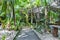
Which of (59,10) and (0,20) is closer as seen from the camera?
(59,10)

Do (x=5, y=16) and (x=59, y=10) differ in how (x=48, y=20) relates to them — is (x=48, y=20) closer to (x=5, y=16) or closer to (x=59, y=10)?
(x=59, y=10)

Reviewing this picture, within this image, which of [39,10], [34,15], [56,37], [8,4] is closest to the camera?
[56,37]

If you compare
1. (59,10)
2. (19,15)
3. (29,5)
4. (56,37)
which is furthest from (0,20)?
(56,37)

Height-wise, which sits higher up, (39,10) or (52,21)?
(39,10)

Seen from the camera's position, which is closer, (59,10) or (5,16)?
(59,10)

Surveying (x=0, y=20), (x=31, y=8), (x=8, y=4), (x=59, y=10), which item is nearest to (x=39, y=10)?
(x=31, y=8)

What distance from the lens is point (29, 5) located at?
9.77m

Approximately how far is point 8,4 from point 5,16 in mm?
1584

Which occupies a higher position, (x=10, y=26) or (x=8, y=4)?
(x=8, y=4)

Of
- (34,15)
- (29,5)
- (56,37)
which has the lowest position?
(56,37)

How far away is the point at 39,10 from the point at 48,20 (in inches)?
34.8

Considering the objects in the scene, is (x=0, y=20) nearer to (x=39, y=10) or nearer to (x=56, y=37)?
(x=39, y=10)

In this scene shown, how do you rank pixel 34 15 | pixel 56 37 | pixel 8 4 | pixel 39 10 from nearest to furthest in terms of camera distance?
1. pixel 56 37
2. pixel 8 4
3. pixel 39 10
4. pixel 34 15

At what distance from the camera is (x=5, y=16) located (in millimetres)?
9867
